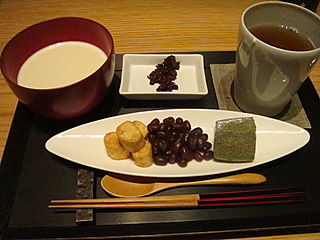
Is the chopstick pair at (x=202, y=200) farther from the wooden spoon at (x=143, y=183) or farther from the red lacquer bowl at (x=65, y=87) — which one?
the red lacquer bowl at (x=65, y=87)

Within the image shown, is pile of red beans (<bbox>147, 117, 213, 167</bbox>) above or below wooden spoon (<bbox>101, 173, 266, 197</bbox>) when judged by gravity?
above

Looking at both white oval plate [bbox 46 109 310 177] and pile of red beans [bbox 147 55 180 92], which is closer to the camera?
white oval plate [bbox 46 109 310 177]

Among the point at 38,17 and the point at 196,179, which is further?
the point at 38,17

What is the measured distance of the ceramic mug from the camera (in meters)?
0.85

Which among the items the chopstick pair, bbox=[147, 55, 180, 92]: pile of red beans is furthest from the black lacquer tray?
bbox=[147, 55, 180, 92]: pile of red beans

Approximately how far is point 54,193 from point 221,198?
0.55 meters

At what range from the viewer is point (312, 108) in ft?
3.69

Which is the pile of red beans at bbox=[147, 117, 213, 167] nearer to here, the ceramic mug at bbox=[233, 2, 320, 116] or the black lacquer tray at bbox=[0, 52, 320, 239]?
the black lacquer tray at bbox=[0, 52, 320, 239]

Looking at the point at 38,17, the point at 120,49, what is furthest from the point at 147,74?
the point at 38,17

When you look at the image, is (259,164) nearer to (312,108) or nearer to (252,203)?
(252,203)

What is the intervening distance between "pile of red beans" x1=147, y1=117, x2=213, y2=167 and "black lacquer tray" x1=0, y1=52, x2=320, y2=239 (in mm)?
109

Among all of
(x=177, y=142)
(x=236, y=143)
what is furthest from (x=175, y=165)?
(x=236, y=143)

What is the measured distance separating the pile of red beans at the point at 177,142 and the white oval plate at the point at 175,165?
0.09 ft

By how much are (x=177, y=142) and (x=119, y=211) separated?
30 cm
